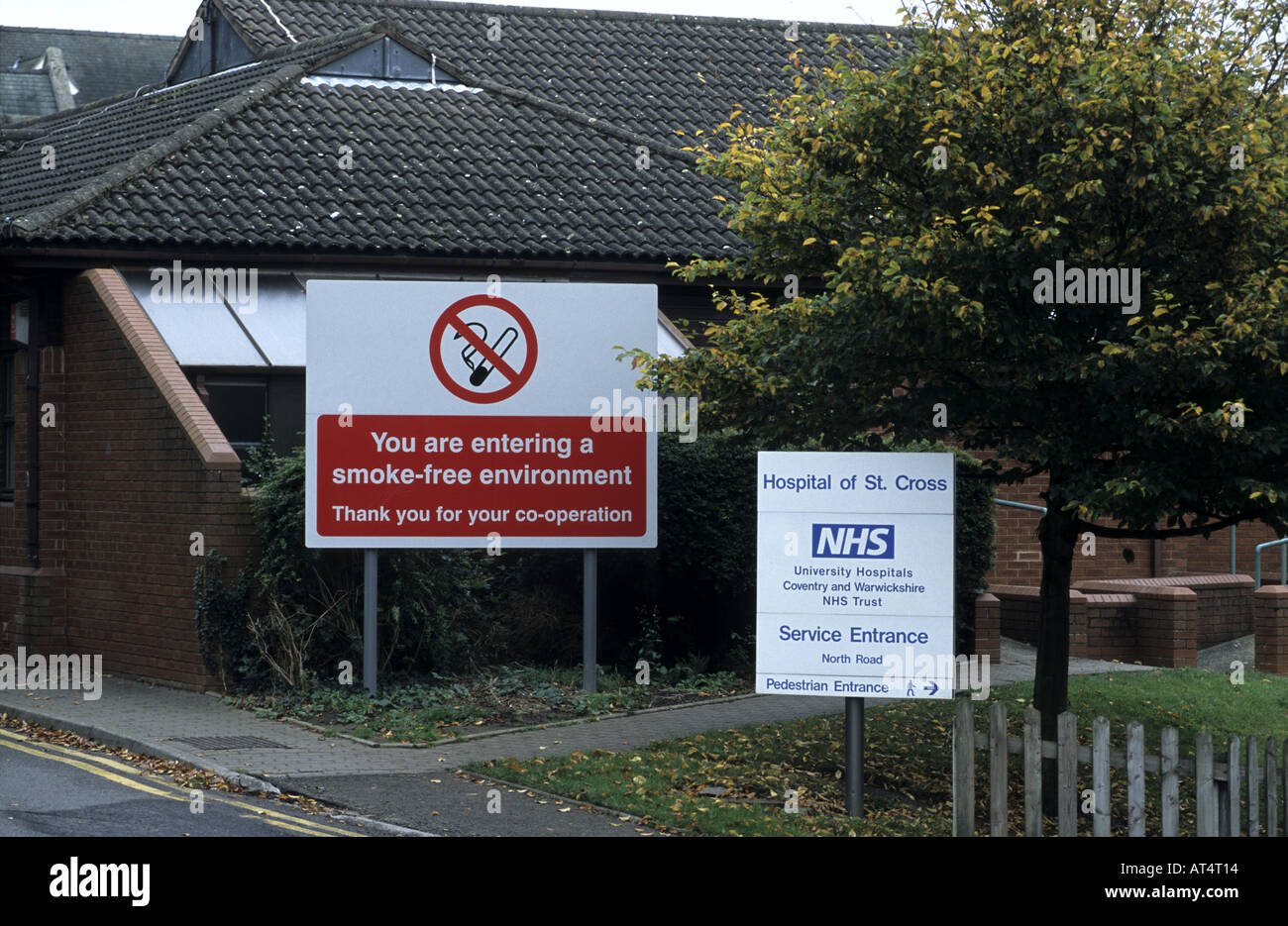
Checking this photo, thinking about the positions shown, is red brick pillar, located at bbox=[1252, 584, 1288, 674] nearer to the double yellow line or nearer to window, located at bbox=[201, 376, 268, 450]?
window, located at bbox=[201, 376, 268, 450]

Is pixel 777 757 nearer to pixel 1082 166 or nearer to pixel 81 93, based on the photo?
pixel 1082 166

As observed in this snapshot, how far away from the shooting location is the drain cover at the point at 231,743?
11688 millimetres

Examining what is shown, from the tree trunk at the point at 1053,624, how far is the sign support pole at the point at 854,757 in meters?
1.98

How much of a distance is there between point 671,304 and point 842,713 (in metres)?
7.38

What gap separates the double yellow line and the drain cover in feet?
1.83

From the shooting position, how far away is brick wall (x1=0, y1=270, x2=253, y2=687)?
577 inches

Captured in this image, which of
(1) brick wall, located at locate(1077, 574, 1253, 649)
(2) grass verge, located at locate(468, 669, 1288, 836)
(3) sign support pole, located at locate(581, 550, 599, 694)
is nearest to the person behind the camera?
(2) grass verge, located at locate(468, 669, 1288, 836)

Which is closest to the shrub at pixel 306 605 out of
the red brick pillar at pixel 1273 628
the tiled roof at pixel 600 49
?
the red brick pillar at pixel 1273 628

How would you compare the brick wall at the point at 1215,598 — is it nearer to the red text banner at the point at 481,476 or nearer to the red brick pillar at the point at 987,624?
the red brick pillar at the point at 987,624

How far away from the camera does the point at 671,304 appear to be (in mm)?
19656

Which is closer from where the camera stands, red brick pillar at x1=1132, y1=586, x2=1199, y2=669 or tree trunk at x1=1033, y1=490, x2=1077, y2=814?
tree trunk at x1=1033, y1=490, x2=1077, y2=814

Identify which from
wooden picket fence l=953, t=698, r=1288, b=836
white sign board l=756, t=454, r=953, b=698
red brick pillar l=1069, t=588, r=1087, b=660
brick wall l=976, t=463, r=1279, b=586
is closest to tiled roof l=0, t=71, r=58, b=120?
brick wall l=976, t=463, r=1279, b=586

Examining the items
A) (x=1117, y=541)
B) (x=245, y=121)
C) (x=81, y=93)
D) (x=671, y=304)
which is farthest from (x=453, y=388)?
(x=81, y=93)

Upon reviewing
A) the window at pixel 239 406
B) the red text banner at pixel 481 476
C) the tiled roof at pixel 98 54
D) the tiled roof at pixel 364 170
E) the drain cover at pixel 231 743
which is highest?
the tiled roof at pixel 98 54
